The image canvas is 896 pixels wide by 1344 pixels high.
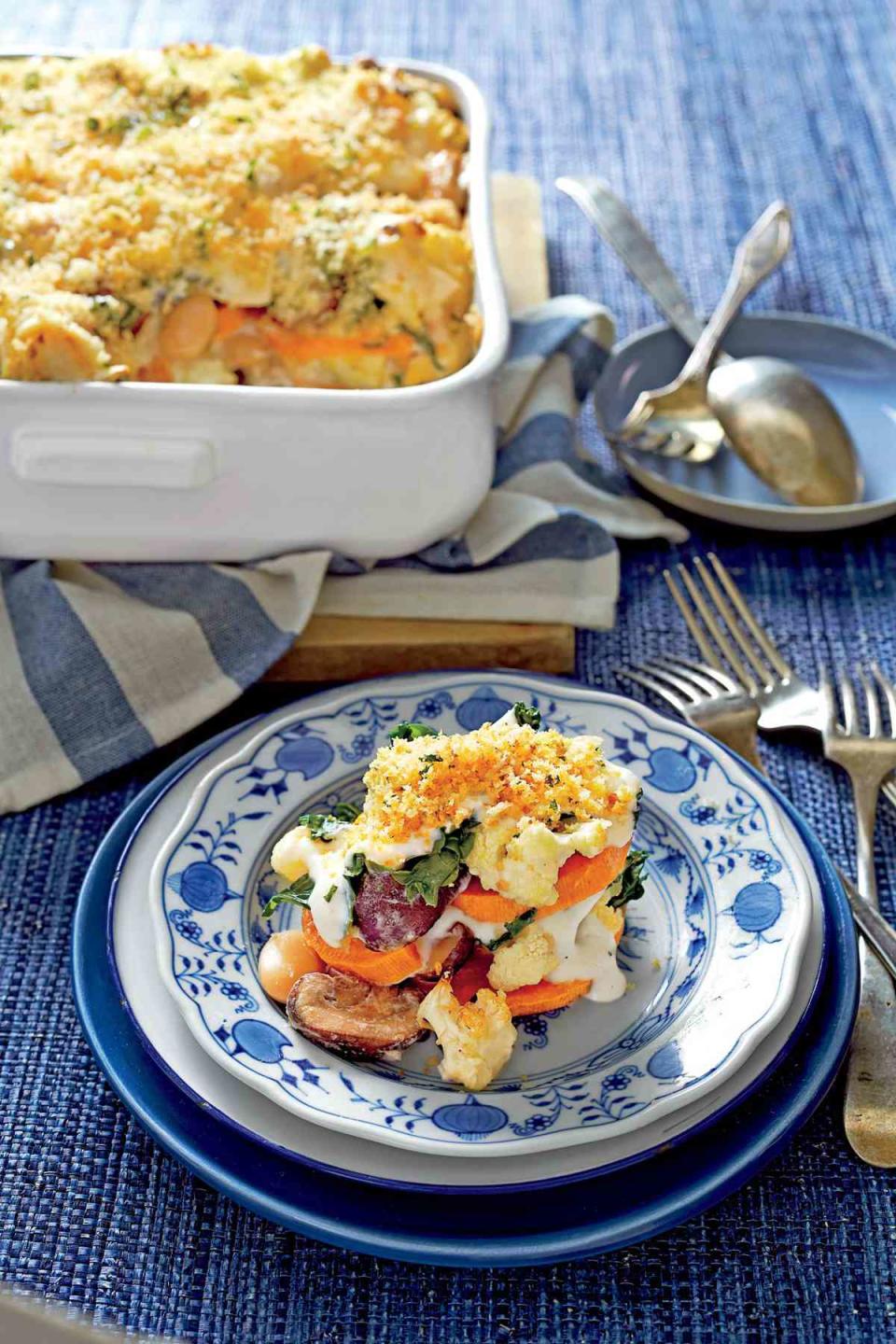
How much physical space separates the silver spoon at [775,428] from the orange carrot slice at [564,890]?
2.81ft

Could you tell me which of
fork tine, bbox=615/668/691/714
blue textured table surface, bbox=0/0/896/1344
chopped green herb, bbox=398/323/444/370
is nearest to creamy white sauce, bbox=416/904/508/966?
blue textured table surface, bbox=0/0/896/1344

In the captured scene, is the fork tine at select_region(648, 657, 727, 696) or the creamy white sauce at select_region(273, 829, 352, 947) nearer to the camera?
the creamy white sauce at select_region(273, 829, 352, 947)

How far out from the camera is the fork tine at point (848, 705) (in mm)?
1600

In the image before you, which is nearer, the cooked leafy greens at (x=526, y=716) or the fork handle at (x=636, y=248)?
the cooked leafy greens at (x=526, y=716)

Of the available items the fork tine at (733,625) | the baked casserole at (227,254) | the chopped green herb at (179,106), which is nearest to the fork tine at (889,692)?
the fork tine at (733,625)

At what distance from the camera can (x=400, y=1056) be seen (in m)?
1.20

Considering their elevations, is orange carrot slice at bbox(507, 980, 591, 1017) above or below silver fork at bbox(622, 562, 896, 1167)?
above

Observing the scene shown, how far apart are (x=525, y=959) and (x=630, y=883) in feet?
0.43

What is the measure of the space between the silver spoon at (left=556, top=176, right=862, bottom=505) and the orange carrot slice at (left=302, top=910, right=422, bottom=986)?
3.16 feet

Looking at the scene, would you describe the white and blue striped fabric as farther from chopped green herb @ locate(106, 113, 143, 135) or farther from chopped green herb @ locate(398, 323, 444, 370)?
chopped green herb @ locate(106, 113, 143, 135)

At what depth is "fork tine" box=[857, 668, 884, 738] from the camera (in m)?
1.59

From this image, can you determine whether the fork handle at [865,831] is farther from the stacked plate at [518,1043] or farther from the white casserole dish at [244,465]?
the white casserole dish at [244,465]

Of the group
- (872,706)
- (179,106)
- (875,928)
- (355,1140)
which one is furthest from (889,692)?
(179,106)

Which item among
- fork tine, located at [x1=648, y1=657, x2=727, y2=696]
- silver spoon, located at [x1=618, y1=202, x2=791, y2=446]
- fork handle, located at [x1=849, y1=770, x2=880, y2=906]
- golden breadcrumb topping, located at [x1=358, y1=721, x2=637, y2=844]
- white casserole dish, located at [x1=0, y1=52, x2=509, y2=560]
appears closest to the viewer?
golden breadcrumb topping, located at [x1=358, y1=721, x2=637, y2=844]
